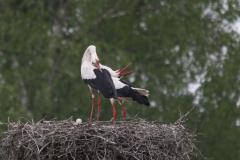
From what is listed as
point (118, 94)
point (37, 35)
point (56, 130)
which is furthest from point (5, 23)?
point (56, 130)

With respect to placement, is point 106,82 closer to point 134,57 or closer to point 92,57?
point 92,57

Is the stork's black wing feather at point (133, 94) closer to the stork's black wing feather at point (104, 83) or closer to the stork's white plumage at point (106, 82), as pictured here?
the stork's white plumage at point (106, 82)

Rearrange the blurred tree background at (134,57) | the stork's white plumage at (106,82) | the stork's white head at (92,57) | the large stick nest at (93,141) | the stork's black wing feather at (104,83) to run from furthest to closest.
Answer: the blurred tree background at (134,57) → the stork's white head at (92,57) → the stork's white plumage at (106,82) → the stork's black wing feather at (104,83) → the large stick nest at (93,141)

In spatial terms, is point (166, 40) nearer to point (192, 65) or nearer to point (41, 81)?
point (192, 65)

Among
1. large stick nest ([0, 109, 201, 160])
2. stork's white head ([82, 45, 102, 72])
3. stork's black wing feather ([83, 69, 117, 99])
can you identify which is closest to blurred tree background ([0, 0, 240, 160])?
stork's white head ([82, 45, 102, 72])

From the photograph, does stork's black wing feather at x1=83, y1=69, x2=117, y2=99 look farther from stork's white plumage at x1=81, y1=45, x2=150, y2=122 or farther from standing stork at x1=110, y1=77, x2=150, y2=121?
standing stork at x1=110, y1=77, x2=150, y2=121

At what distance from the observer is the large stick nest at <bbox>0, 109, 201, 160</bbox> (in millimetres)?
5637

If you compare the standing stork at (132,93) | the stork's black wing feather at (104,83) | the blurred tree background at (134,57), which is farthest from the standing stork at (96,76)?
the blurred tree background at (134,57)

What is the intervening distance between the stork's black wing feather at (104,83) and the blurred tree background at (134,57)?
4.97m

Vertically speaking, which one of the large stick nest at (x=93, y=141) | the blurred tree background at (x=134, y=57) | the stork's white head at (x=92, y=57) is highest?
the blurred tree background at (x=134, y=57)

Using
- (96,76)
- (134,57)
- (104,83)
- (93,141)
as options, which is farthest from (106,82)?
(134,57)

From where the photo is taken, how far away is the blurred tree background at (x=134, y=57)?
12.6 m

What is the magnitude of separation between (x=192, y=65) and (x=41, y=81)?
407 centimetres

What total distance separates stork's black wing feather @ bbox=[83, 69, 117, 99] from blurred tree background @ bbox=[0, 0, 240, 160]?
16.3 ft
